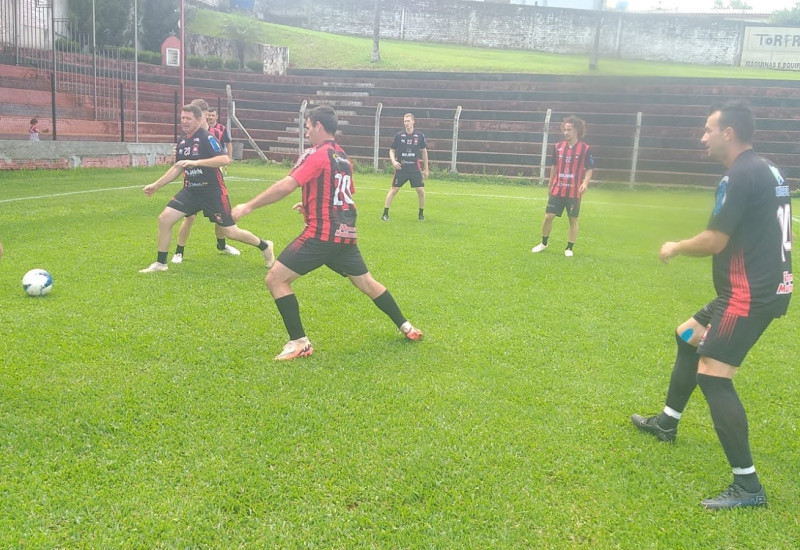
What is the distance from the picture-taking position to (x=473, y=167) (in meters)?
25.1

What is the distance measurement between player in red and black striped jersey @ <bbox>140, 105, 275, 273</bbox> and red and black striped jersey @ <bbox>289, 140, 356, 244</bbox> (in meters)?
2.95

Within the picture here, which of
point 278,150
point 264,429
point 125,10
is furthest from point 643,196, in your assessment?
point 125,10

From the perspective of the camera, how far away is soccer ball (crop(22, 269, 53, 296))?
6.26 meters

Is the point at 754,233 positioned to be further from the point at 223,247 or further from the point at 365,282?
the point at 223,247

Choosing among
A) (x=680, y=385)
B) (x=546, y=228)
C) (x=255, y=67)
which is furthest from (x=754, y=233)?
(x=255, y=67)

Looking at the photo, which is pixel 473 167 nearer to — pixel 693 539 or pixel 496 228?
pixel 496 228

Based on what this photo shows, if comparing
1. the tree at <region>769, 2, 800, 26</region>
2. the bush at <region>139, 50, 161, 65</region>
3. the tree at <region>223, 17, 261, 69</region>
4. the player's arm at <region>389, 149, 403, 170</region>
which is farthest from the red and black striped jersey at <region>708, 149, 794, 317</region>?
the tree at <region>769, 2, 800, 26</region>

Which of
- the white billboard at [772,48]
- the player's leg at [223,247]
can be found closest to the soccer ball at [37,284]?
the player's leg at [223,247]

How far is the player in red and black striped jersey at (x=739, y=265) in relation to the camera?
Result: 330cm

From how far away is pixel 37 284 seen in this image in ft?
20.6

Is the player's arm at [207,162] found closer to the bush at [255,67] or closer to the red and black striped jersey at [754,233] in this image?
the red and black striped jersey at [754,233]

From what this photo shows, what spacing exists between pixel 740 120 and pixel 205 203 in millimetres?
6198

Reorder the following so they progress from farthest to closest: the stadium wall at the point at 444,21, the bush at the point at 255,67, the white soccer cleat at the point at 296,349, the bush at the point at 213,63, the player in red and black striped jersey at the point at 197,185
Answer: the stadium wall at the point at 444,21 → the bush at the point at 255,67 → the bush at the point at 213,63 → the player in red and black striped jersey at the point at 197,185 → the white soccer cleat at the point at 296,349

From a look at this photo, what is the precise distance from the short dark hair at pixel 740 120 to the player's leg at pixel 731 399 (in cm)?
95
